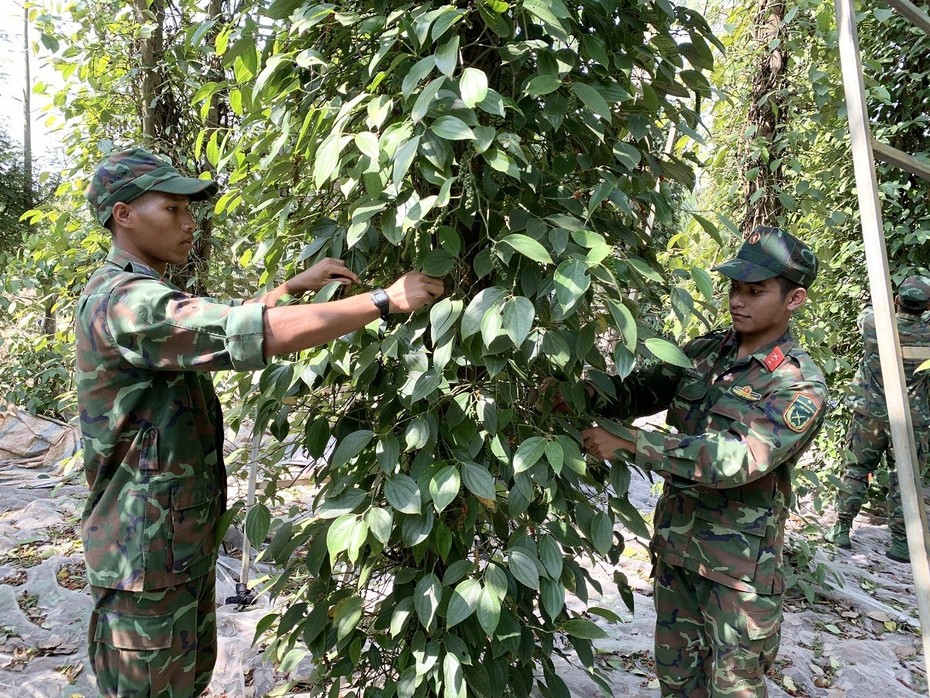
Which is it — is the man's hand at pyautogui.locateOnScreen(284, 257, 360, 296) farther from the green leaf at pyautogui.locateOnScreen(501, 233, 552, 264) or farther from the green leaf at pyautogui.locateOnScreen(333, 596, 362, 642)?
the green leaf at pyautogui.locateOnScreen(333, 596, 362, 642)

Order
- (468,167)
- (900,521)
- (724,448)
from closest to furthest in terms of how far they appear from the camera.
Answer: (468,167), (724,448), (900,521)

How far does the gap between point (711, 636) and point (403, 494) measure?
101 centimetres

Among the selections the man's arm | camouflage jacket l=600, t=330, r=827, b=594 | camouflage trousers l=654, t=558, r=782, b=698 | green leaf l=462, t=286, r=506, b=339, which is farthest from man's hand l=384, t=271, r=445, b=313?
camouflage trousers l=654, t=558, r=782, b=698

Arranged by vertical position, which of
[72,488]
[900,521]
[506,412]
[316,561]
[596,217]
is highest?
[596,217]

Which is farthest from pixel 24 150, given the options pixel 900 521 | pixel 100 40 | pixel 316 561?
Result: pixel 900 521

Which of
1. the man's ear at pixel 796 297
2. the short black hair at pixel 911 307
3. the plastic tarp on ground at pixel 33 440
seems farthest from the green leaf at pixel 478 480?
the plastic tarp on ground at pixel 33 440

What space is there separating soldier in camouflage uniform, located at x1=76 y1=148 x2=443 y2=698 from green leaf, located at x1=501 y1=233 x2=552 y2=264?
200 millimetres

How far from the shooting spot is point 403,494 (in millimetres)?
1141

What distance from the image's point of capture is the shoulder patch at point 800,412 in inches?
58.9

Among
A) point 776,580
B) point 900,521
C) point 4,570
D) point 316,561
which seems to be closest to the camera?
point 316,561

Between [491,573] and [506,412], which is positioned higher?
[506,412]

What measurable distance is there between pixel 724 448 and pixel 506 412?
58 cm

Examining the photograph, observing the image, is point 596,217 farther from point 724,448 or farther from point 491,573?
point 491,573

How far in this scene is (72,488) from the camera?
4230 millimetres
